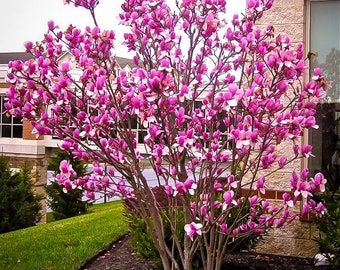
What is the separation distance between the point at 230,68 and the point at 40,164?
62.0ft

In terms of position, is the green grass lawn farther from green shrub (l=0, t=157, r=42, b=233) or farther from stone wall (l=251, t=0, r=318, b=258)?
green shrub (l=0, t=157, r=42, b=233)

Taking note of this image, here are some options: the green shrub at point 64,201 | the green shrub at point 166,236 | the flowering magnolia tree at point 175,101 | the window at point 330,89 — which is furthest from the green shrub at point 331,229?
the green shrub at point 64,201

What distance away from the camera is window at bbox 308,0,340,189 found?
17.6 ft

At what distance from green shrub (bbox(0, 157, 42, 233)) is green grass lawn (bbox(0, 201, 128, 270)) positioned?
119 inches

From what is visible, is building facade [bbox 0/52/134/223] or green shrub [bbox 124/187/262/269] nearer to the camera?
green shrub [bbox 124/187/262/269]

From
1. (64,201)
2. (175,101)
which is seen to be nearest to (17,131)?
(64,201)

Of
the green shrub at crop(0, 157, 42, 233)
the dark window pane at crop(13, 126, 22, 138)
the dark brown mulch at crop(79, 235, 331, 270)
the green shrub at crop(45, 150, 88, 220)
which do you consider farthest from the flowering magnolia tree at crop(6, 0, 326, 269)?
the dark window pane at crop(13, 126, 22, 138)

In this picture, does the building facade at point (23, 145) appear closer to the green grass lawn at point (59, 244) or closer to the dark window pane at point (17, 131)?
the dark window pane at point (17, 131)

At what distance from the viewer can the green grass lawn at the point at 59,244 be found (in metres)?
5.66

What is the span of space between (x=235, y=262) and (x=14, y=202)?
23.2 feet

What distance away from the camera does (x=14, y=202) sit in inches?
435

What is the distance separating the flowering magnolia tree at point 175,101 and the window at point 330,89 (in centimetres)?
141

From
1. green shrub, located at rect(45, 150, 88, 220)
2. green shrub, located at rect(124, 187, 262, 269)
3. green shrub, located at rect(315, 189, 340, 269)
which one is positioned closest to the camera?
green shrub, located at rect(315, 189, 340, 269)

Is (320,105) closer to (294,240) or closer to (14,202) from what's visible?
(294,240)
